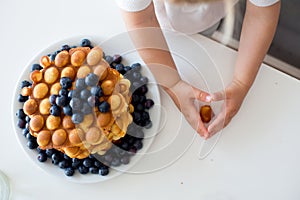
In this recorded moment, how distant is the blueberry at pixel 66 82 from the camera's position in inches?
23.9

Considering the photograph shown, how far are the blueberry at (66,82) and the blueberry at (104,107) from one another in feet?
0.18

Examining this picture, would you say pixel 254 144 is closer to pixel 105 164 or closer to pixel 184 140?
pixel 184 140

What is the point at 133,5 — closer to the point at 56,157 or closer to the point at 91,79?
the point at 91,79

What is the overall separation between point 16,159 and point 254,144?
0.41 meters

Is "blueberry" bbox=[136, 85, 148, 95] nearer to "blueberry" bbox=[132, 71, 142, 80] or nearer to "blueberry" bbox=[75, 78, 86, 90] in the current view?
"blueberry" bbox=[132, 71, 142, 80]

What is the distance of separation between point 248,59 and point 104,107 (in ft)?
0.91

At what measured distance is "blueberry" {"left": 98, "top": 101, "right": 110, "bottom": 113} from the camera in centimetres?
60

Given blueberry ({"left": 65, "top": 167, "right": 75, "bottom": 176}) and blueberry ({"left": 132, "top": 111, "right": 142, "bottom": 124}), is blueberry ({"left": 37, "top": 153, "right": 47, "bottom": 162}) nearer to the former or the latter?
blueberry ({"left": 65, "top": 167, "right": 75, "bottom": 176})

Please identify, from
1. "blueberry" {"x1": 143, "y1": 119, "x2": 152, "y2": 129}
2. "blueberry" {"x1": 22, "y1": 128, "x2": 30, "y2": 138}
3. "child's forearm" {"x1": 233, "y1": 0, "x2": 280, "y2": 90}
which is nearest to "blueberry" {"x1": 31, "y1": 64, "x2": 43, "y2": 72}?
"blueberry" {"x1": 22, "y1": 128, "x2": 30, "y2": 138}

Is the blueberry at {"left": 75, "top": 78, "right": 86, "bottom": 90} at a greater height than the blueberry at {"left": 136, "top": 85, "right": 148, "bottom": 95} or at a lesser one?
greater

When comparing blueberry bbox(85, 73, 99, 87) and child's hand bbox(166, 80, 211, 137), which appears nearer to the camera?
blueberry bbox(85, 73, 99, 87)

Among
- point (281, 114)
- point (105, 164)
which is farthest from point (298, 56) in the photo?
point (105, 164)

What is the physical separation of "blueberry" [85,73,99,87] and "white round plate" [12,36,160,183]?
6.0 inches

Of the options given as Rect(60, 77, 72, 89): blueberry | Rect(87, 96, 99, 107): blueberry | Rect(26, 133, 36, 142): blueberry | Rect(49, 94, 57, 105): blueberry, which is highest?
Rect(60, 77, 72, 89): blueberry
